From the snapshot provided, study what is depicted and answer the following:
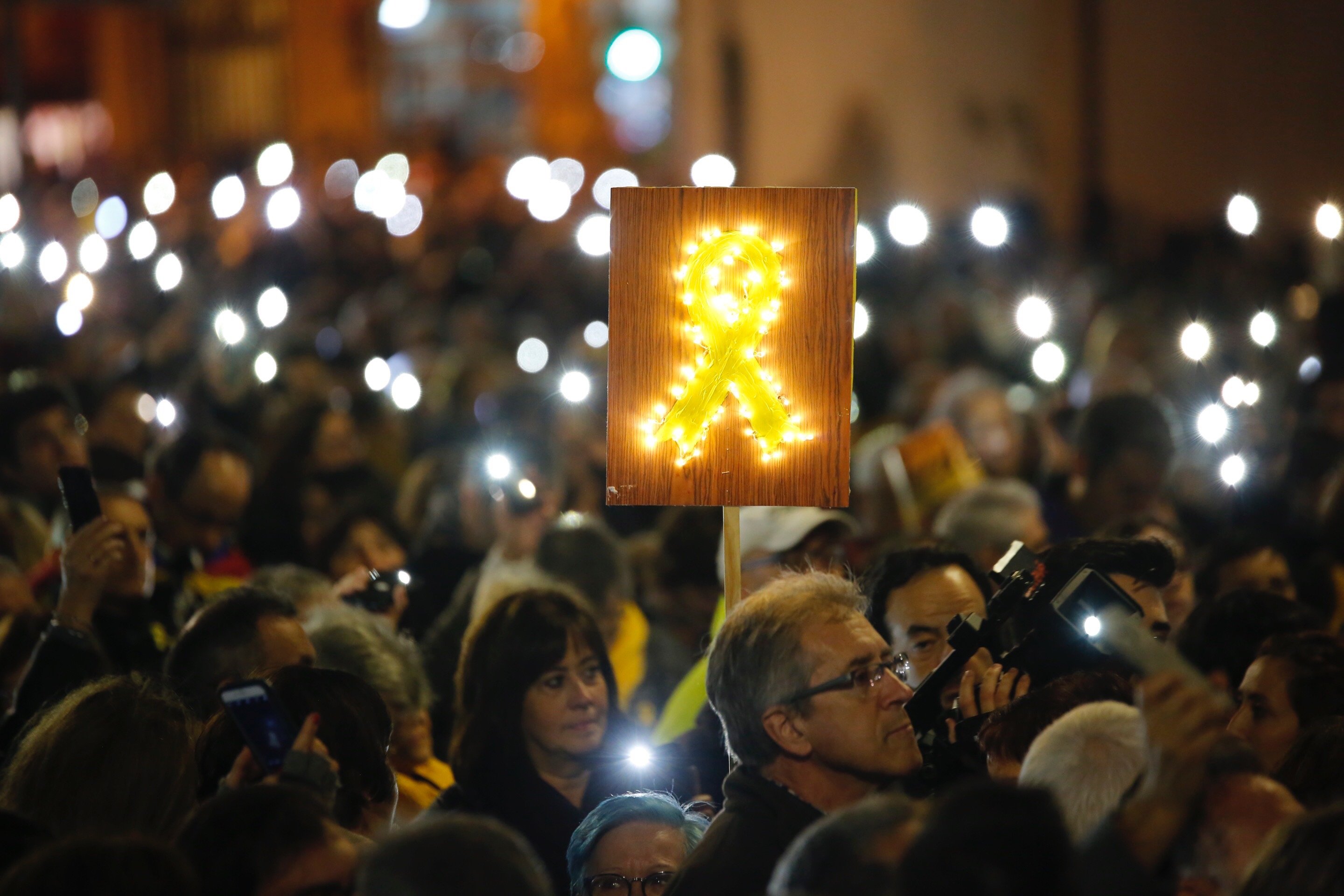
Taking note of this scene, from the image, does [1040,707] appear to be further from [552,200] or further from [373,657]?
[552,200]

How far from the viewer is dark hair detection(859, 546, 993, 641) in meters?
4.77

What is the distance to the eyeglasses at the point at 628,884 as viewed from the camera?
12.2ft

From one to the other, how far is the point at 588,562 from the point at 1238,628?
2148 millimetres

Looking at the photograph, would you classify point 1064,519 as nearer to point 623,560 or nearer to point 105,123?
point 623,560

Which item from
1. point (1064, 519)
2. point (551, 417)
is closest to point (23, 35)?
point (551, 417)

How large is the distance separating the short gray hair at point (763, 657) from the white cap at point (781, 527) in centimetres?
186

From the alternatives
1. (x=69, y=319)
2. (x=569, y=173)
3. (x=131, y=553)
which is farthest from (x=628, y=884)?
(x=569, y=173)

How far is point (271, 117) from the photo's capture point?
3588cm

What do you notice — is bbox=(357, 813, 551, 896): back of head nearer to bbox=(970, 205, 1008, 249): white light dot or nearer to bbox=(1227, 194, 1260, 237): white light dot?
bbox=(970, 205, 1008, 249): white light dot

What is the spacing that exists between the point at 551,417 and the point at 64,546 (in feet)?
13.7

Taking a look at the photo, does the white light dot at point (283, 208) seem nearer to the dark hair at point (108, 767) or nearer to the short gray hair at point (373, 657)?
the short gray hair at point (373, 657)

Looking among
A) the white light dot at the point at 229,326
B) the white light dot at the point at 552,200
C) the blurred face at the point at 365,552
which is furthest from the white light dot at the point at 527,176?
the blurred face at the point at 365,552

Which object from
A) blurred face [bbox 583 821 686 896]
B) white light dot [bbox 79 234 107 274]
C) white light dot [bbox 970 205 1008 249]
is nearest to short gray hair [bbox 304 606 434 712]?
blurred face [bbox 583 821 686 896]

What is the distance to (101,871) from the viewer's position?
2.53 meters
